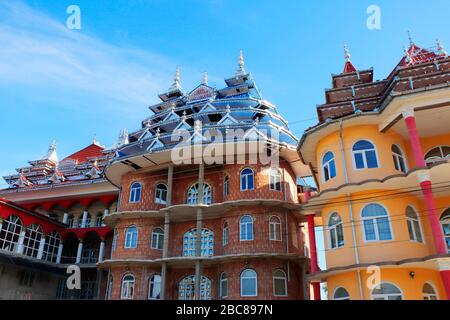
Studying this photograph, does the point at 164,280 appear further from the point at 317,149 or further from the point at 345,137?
the point at 345,137

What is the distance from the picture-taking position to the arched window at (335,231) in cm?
1505

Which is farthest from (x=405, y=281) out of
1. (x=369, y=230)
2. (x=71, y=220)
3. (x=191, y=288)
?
(x=71, y=220)

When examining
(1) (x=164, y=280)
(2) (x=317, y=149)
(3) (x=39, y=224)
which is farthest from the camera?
(3) (x=39, y=224)

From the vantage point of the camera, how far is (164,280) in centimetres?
2072

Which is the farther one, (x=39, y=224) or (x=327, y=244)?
(x=39, y=224)

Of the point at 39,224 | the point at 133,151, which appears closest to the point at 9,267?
the point at 39,224

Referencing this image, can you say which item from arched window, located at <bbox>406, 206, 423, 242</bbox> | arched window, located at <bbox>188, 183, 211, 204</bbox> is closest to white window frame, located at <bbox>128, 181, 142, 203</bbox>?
arched window, located at <bbox>188, 183, 211, 204</bbox>

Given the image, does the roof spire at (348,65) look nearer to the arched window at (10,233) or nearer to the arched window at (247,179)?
the arched window at (247,179)

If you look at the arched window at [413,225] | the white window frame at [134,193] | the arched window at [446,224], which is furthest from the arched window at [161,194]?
the arched window at [446,224]

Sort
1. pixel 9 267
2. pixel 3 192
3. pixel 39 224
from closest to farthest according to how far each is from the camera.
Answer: pixel 9 267 → pixel 39 224 → pixel 3 192

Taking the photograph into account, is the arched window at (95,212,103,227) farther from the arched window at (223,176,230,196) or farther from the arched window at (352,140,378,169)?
the arched window at (352,140,378,169)

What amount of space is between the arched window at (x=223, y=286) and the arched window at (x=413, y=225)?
10.2 meters
